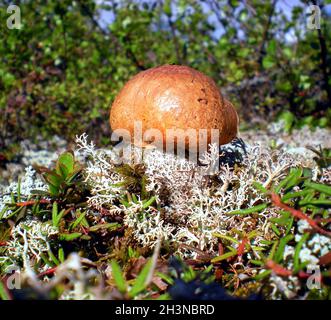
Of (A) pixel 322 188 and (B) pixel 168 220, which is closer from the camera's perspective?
(A) pixel 322 188

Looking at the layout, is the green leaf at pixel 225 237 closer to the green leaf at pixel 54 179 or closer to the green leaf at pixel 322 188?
the green leaf at pixel 322 188

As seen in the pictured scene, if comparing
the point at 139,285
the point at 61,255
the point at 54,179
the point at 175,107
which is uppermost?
the point at 175,107

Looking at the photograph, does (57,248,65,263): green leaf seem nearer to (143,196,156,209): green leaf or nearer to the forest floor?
the forest floor

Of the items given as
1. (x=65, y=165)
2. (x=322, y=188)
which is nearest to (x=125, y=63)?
(x=65, y=165)

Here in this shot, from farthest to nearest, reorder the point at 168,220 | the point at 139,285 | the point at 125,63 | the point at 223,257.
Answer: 1. the point at 125,63
2. the point at 168,220
3. the point at 223,257
4. the point at 139,285

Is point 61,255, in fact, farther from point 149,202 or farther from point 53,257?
point 149,202

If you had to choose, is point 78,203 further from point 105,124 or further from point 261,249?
point 105,124
